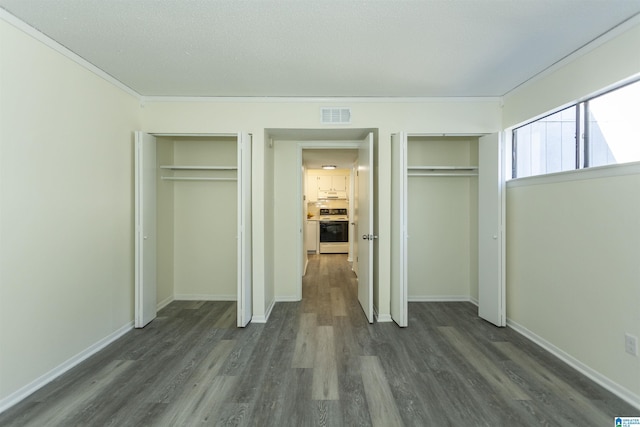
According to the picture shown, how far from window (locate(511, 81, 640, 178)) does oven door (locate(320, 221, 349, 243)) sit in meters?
4.95

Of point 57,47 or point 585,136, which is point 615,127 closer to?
point 585,136

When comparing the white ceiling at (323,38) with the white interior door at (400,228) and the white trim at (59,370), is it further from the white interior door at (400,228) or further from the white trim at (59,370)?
the white trim at (59,370)

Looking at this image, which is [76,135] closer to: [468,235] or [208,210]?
[208,210]

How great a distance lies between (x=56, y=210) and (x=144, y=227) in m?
0.92

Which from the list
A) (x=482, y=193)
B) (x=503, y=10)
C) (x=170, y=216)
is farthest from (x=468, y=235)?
(x=170, y=216)

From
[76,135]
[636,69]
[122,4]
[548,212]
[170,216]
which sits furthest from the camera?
[170,216]

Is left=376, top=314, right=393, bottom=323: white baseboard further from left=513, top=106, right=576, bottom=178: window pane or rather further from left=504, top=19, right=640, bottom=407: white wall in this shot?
left=513, top=106, right=576, bottom=178: window pane

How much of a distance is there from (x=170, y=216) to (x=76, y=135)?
64.7 inches

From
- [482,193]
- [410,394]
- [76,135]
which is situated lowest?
[410,394]

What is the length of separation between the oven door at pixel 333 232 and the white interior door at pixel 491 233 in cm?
456

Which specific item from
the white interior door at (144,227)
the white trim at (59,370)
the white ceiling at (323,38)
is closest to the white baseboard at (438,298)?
the white ceiling at (323,38)

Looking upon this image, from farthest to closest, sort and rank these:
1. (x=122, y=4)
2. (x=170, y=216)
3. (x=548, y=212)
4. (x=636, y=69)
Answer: (x=170, y=216)
(x=548, y=212)
(x=636, y=69)
(x=122, y=4)

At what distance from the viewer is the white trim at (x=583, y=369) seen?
190 centimetres

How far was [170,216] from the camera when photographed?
388cm
